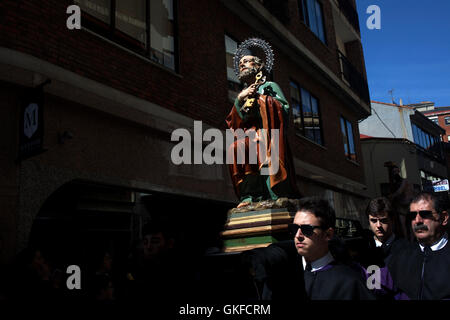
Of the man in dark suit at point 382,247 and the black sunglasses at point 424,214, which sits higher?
the black sunglasses at point 424,214

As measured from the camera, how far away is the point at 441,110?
57562 mm

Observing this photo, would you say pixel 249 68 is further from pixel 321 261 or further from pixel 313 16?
pixel 313 16

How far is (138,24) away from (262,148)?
4.63 meters

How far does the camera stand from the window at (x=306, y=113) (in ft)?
44.0

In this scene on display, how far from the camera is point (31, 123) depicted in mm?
5133

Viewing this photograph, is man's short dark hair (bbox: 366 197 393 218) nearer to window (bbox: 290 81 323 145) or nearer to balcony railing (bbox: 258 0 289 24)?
balcony railing (bbox: 258 0 289 24)

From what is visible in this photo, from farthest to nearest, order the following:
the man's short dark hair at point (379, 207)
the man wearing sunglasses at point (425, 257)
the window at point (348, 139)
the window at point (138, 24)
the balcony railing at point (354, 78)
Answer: the balcony railing at point (354, 78) → the window at point (348, 139) → the window at point (138, 24) → the man's short dark hair at point (379, 207) → the man wearing sunglasses at point (425, 257)

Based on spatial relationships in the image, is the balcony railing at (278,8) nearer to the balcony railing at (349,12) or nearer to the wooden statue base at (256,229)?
the balcony railing at (349,12)

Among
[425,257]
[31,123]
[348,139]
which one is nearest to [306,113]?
[348,139]

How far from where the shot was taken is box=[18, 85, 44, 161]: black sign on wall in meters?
4.93

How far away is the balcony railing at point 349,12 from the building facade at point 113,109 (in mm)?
8389

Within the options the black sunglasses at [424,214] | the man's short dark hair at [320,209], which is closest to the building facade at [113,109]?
the man's short dark hair at [320,209]

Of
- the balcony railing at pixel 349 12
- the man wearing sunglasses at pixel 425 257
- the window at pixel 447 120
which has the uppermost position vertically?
the window at pixel 447 120
